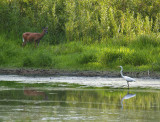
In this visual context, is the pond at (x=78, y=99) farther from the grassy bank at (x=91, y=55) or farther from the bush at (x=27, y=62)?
the bush at (x=27, y=62)

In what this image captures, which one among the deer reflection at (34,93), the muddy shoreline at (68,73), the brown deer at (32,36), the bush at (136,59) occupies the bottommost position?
the muddy shoreline at (68,73)

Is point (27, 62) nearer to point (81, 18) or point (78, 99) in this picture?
point (81, 18)

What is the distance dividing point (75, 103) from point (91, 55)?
33.0 feet

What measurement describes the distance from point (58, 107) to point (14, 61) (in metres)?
11.9

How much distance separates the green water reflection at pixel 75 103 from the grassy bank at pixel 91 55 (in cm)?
577

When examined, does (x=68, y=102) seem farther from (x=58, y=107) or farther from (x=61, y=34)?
A: (x=61, y=34)

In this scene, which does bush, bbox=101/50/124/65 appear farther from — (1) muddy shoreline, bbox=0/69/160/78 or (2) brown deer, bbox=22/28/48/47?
(2) brown deer, bbox=22/28/48/47

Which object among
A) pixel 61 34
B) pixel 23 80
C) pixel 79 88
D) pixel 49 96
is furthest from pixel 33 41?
pixel 49 96

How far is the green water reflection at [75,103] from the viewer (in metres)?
8.23

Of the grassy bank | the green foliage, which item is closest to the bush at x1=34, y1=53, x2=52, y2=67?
the grassy bank

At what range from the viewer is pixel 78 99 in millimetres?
10703

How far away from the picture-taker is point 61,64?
1986 centimetres

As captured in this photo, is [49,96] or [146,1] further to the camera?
[146,1]

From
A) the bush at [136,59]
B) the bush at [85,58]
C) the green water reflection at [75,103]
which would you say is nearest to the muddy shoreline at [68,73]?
the bush at [136,59]
